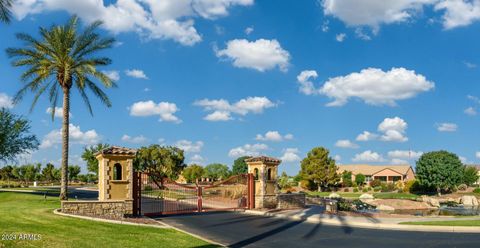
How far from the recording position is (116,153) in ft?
73.4

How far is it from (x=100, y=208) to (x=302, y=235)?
1008cm

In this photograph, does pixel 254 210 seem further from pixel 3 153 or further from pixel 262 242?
pixel 3 153

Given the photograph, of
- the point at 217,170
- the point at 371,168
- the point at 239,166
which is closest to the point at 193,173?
the point at 217,170

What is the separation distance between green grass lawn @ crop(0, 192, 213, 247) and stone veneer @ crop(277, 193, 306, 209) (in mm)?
13450

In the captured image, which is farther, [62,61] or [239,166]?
[239,166]

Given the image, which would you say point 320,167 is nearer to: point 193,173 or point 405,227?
point 193,173

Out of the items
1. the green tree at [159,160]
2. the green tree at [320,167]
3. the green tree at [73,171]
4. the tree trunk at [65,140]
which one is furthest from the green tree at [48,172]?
the tree trunk at [65,140]

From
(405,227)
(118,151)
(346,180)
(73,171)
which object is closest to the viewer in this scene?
(405,227)

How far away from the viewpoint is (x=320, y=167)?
71500 millimetres

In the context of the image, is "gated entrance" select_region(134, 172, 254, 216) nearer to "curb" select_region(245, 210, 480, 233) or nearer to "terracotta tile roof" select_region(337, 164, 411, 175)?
"curb" select_region(245, 210, 480, 233)

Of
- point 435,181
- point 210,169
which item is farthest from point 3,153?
point 210,169

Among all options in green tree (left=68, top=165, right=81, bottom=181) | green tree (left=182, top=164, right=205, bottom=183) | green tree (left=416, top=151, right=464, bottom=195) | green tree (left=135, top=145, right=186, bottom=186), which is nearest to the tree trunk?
green tree (left=135, top=145, right=186, bottom=186)

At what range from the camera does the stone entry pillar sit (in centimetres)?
2952

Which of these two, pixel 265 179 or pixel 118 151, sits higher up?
pixel 118 151
